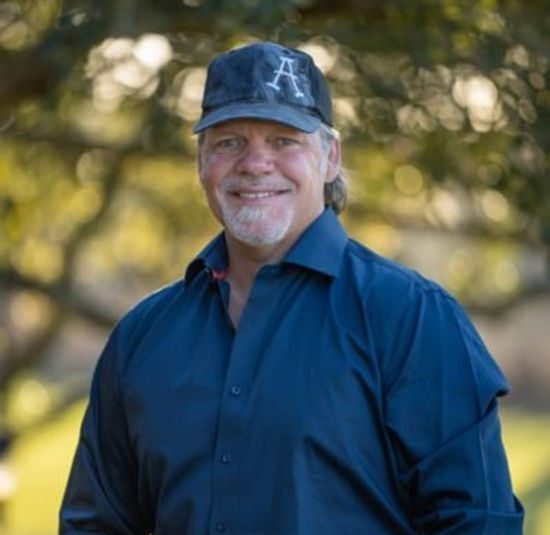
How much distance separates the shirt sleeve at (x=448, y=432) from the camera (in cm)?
352

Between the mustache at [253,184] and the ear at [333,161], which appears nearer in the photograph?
the mustache at [253,184]

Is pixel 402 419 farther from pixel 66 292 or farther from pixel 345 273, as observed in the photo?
pixel 66 292

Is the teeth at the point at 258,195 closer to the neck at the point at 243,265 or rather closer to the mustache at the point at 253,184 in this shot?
the mustache at the point at 253,184

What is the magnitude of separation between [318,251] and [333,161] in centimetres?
27

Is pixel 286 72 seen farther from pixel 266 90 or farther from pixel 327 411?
pixel 327 411

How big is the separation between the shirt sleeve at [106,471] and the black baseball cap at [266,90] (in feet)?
1.90

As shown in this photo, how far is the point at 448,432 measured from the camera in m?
3.54

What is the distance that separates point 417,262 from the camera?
13.3 metres

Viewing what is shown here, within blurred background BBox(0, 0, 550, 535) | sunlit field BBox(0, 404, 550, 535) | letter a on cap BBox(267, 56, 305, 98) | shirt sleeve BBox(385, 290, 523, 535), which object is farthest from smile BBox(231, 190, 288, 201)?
sunlit field BBox(0, 404, 550, 535)

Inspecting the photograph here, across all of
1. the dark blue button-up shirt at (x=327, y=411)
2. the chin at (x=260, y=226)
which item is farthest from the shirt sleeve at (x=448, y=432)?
the chin at (x=260, y=226)

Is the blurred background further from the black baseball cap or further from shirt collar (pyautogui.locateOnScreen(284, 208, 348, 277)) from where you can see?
shirt collar (pyautogui.locateOnScreen(284, 208, 348, 277))

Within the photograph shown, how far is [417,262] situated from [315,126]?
9591 mm

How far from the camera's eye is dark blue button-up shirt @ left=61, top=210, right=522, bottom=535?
140 inches

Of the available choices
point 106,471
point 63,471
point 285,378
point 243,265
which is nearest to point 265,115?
point 243,265
